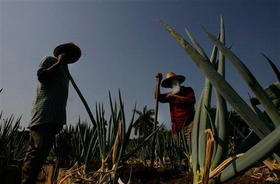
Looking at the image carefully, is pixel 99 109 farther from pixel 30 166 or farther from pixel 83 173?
pixel 30 166

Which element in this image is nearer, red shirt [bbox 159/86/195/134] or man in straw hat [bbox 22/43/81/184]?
man in straw hat [bbox 22/43/81/184]

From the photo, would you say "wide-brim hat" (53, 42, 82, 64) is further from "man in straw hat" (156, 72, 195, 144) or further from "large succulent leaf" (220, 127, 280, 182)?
"large succulent leaf" (220, 127, 280, 182)

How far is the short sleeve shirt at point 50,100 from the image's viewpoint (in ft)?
5.89

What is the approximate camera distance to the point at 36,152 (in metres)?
1.69

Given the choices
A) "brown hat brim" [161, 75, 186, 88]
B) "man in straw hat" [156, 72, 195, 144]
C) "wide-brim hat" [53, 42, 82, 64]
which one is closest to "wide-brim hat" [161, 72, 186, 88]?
"brown hat brim" [161, 75, 186, 88]

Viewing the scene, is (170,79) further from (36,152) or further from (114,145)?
(114,145)

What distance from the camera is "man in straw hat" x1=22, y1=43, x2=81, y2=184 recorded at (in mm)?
1671

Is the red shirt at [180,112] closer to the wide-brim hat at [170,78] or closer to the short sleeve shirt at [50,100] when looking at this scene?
the wide-brim hat at [170,78]

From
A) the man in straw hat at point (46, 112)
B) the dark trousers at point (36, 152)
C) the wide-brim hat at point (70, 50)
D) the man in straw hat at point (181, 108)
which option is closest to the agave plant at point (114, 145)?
the man in straw hat at point (46, 112)

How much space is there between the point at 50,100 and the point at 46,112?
0.46 ft

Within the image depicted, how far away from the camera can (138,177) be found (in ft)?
5.31

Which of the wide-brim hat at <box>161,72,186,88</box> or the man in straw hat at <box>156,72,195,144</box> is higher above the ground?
the wide-brim hat at <box>161,72,186,88</box>

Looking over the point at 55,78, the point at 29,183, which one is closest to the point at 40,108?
the point at 55,78

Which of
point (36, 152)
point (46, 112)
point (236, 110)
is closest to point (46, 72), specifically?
point (46, 112)
